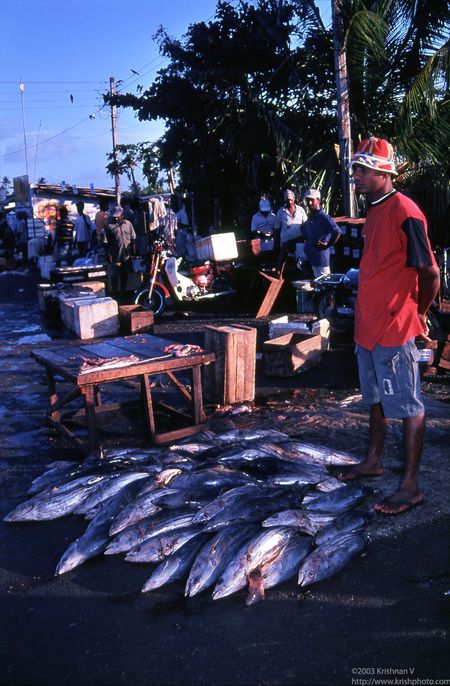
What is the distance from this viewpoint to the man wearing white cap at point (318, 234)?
36.6 ft

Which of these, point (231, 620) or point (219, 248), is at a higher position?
point (219, 248)

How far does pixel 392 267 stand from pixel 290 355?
4.21 m

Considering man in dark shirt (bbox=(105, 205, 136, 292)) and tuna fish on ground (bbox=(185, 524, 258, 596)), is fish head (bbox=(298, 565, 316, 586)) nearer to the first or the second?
tuna fish on ground (bbox=(185, 524, 258, 596))

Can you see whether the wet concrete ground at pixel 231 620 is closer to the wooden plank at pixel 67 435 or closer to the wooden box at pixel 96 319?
the wooden plank at pixel 67 435

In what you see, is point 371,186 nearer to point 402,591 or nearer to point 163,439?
point 402,591

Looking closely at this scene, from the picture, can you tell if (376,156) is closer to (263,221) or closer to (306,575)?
(306,575)

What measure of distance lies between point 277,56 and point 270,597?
17.0 meters

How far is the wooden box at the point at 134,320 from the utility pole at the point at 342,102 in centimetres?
511

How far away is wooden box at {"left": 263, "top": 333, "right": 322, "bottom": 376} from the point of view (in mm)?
8422

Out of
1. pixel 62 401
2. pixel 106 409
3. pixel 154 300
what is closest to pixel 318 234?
pixel 154 300

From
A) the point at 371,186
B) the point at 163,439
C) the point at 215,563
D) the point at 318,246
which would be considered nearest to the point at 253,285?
the point at 318,246

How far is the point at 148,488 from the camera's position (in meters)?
4.57

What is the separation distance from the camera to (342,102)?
542 inches

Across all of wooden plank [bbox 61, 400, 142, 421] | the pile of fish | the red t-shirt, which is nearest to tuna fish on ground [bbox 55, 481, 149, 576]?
the pile of fish
